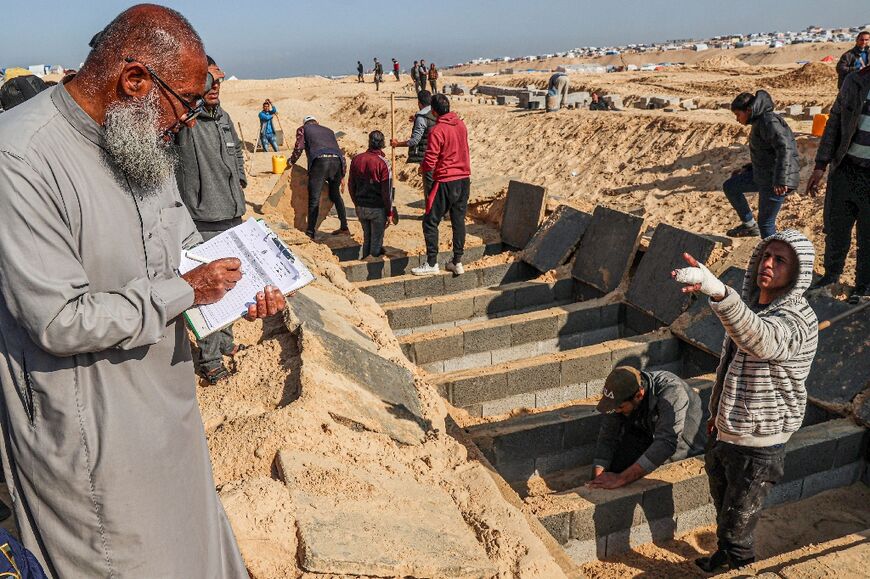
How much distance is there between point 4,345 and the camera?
5.24ft

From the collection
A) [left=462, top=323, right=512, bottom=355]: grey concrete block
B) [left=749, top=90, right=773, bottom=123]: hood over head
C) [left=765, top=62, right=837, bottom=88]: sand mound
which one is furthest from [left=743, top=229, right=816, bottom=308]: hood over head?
[left=765, top=62, right=837, bottom=88]: sand mound

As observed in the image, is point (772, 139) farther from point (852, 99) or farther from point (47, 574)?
point (47, 574)

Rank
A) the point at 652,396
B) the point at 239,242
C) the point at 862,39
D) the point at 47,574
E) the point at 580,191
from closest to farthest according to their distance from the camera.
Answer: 1. the point at 47,574
2. the point at 239,242
3. the point at 652,396
4. the point at 862,39
5. the point at 580,191

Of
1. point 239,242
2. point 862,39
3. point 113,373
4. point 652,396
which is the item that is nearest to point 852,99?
point 652,396

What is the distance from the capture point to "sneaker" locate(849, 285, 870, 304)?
193 inches

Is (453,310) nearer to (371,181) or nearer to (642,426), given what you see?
(371,181)

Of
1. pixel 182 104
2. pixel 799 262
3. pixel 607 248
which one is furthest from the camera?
pixel 607 248

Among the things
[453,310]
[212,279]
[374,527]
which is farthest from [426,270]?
[212,279]

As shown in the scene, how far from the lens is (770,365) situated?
304 centimetres

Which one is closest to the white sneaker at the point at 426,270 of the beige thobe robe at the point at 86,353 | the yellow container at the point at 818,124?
the beige thobe robe at the point at 86,353

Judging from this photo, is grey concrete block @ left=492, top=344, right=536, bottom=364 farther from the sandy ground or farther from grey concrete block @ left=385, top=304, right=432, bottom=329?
the sandy ground

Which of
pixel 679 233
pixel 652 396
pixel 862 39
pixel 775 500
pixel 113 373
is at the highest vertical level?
pixel 862 39

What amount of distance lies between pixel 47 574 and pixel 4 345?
608 mm

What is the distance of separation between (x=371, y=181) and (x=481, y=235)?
208 centimetres
